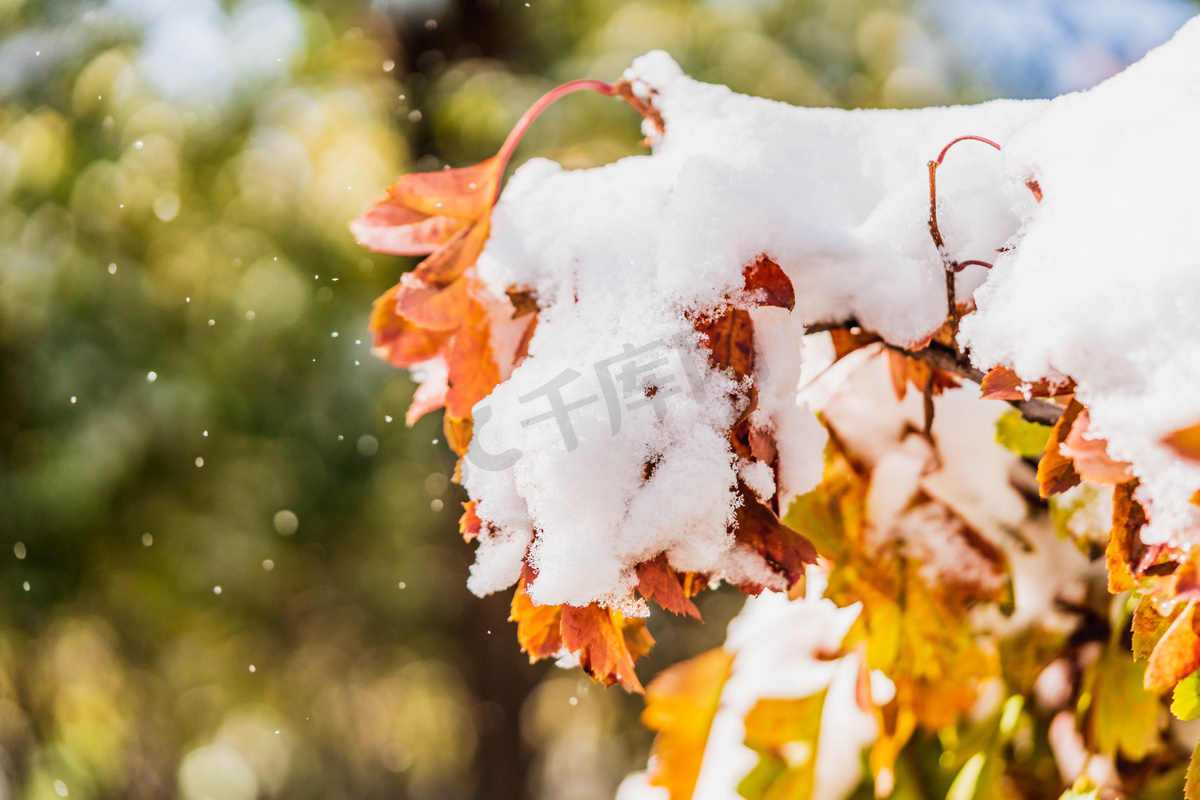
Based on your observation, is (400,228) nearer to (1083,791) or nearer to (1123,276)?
(1123,276)

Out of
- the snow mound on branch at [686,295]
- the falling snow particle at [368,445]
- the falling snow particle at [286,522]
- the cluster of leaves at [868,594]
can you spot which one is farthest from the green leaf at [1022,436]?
the falling snow particle at [286,522]

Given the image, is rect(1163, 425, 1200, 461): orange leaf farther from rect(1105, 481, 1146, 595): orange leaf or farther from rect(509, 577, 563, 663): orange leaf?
rect(509, 577, 563, 663): orange leaf

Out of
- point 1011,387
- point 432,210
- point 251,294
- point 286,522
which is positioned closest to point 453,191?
point 432,210

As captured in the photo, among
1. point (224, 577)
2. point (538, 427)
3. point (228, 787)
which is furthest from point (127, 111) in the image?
point (538, 427)

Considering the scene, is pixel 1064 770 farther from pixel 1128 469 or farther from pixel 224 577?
pixel 224 577

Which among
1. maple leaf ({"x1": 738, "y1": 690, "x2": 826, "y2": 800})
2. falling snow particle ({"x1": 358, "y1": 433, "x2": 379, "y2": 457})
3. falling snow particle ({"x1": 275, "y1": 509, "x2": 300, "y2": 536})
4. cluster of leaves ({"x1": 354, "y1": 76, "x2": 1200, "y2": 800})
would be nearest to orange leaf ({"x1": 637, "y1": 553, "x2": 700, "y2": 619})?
cluster of leaves ({"x1": 354, "y1": 76, "x2": 1200, "y2": 800})

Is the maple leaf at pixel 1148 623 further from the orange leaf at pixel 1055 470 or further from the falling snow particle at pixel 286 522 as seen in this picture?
the falling snow particle at pixel 286 522
